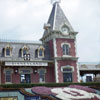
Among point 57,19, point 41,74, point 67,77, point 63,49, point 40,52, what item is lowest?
point 67,77

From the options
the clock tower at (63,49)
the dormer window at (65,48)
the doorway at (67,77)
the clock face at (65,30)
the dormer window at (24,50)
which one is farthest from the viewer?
the clock face at (65,30)

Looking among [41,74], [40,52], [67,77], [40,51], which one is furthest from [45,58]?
[67,77]

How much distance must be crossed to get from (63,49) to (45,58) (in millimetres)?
2816

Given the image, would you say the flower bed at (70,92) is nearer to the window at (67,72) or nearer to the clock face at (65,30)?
the window at (67,72)

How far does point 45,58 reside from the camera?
102 ft

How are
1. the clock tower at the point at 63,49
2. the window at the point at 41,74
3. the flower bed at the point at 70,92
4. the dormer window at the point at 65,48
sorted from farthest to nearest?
the dormer window at the point at 65,48, the clock tower at the point at 63,49, the window at the point at 41,74, the flower bed at the point at 70,92

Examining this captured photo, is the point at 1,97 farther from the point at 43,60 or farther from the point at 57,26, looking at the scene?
the point at 57,26

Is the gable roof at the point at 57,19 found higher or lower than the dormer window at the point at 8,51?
higher

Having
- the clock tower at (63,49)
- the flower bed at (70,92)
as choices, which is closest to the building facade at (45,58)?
the clock tower at (63,49)

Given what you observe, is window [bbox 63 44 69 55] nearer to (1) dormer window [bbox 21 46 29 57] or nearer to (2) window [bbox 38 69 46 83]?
(2) window [bbox 38 69 46 83]

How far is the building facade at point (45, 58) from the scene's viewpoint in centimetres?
2844

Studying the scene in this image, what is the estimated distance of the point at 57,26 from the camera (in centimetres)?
3191

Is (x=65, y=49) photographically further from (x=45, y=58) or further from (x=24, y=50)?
(x=24, y=50)

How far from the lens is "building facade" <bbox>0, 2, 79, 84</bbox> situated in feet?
93.3
